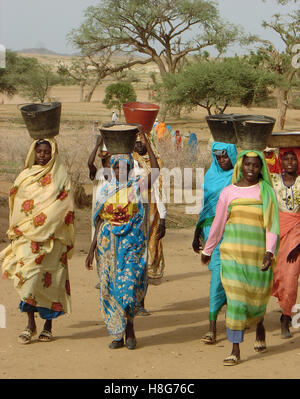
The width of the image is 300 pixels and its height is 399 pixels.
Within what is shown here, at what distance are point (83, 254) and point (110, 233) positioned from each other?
172 inches

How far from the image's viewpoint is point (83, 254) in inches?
390

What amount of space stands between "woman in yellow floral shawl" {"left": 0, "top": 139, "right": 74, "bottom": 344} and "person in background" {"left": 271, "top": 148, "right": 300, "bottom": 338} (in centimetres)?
202

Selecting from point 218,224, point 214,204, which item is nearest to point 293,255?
point 214,204

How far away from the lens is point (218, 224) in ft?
17.7

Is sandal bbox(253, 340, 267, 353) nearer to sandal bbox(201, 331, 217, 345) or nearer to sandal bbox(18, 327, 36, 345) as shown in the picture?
sandal bbox(201, 331, 217, 345)

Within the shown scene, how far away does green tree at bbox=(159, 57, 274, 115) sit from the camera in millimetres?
28875

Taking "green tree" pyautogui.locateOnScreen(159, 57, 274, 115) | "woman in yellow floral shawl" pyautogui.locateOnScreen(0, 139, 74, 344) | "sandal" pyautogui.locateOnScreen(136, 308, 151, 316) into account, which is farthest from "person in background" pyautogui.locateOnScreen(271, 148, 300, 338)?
"green tree" pyautogui.locateOnScreen(159, 57, 274, 115)

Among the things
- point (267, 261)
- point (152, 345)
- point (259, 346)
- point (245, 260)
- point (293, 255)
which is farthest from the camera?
point (293, 255)

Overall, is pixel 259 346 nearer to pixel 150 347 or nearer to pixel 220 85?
pixel 150 347

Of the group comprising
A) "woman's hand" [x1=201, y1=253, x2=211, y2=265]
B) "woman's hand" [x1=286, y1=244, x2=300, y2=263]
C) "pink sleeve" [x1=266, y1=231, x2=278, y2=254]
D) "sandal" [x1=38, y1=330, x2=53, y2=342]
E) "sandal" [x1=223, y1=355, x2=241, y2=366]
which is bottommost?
"sandal" [x1=38, y1=330, x2=53, y2=342]

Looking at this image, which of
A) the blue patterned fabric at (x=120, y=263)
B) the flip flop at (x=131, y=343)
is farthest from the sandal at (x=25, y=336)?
the flip flop at (x=131, y=343)

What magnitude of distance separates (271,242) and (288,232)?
4.00 feet

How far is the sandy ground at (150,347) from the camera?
5.09 m

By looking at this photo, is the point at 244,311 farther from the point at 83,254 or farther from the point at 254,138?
the point at 83,254
